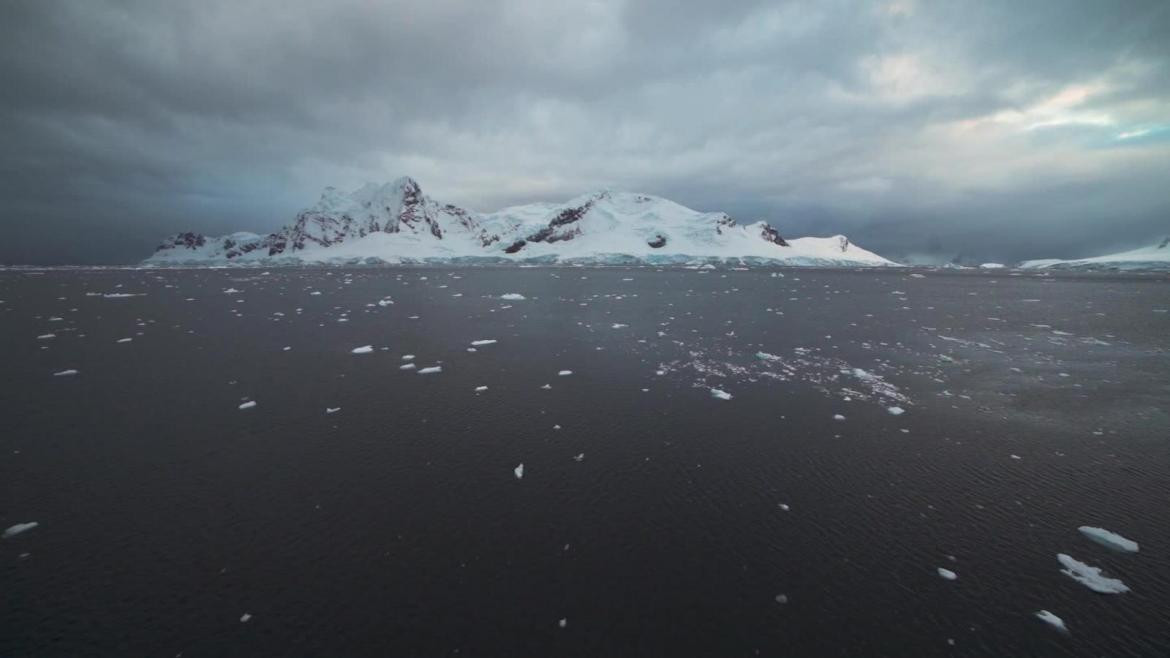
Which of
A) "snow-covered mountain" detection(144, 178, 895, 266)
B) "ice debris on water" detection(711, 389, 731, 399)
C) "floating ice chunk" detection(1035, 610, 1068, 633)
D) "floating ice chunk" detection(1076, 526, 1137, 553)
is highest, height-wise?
"snow-covered mountain" detection(144, 178, 895, 266)

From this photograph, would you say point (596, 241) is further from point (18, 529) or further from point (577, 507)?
point (18, 529)

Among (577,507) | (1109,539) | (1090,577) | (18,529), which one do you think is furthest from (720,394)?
(18,529)

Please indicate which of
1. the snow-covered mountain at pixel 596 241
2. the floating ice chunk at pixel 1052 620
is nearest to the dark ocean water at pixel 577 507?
the floating ice chunk at pixel 1052 620

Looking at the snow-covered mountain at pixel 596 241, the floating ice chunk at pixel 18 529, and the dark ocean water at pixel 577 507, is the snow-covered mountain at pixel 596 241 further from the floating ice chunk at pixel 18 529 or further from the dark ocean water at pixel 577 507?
the floating ice chunk at pixel 18 529

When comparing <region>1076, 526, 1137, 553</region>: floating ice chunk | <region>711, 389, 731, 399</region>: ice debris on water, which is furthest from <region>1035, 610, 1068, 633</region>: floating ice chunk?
<region>711, 389, 731, 399</region>: ice debris on water

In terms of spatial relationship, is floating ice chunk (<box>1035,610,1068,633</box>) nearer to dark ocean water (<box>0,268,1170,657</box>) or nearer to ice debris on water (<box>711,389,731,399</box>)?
dark ocean water (<box>0,268,1170,657</box>)
